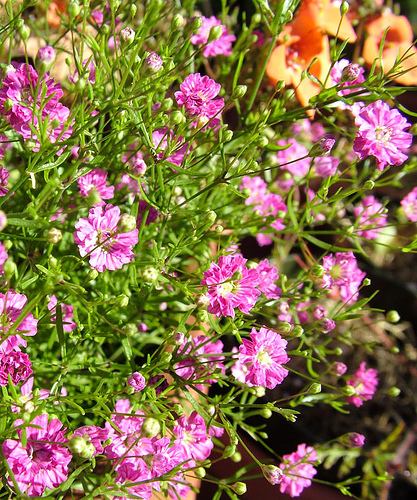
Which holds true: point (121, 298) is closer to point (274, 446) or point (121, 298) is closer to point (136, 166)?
point (136, 166)

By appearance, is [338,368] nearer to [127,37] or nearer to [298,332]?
[298,332]

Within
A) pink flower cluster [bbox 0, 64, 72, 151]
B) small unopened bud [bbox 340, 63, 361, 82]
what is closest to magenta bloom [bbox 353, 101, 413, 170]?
small unopened bud [bbox 340, 63, 361, 82]

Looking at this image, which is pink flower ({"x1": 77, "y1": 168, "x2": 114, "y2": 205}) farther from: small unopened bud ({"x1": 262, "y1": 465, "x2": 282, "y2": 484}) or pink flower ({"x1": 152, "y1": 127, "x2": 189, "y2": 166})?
small unopened bud ({"x1": 262, "y1": 465, "x2": 282, "y2": 484})

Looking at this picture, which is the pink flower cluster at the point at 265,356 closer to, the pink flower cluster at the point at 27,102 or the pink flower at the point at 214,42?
the pink flower cluster at the point at 27,102

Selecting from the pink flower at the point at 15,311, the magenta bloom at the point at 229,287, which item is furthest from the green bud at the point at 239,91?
the pink flower at the point at 15,311

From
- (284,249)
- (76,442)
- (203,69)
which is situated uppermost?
(203,69)

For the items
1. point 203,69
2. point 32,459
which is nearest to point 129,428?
point 32,459

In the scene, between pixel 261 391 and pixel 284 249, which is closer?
pixel 261 391
